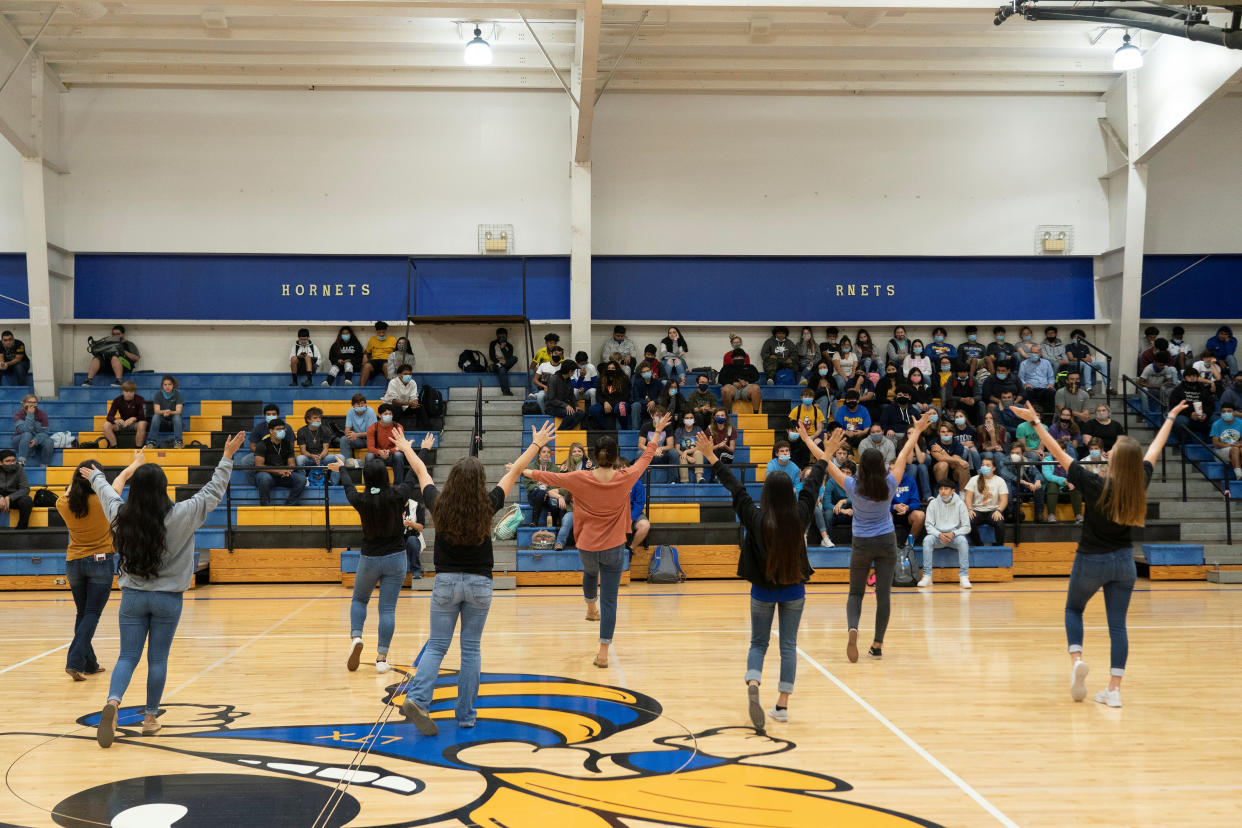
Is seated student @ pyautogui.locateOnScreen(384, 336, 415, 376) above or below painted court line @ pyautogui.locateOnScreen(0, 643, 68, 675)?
above

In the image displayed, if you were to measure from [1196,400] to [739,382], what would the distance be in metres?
7.70

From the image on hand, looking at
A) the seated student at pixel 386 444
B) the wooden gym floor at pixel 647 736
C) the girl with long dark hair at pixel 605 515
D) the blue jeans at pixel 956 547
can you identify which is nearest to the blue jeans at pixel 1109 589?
the wooden gym floor at pixel 647 736

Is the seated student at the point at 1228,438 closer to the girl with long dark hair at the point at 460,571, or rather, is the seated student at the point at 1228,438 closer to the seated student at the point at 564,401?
the seated student at the point at 564,401

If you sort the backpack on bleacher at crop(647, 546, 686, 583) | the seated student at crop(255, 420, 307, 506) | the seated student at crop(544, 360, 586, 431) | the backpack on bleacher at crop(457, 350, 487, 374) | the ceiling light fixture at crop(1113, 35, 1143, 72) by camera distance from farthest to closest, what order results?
1. the backpack on bleacher at crop(457, 350, 487, 374)
2. the ceiling light fixture at crop(1113, 35, 1143, 72)
3. the seated student at crop(544, 360, 586, 431)
4. the seated student at crop(255, 420, 307, 506)
5. the backpack on bleacher at crop(647, 546, 686, 583)

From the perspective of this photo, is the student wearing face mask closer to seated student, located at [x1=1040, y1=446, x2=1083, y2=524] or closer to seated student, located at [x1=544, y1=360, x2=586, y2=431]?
seated student, located at [x1=544, y1=360, x2=586, y2=431]

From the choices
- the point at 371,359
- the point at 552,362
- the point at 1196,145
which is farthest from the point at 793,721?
the point at 1196,145

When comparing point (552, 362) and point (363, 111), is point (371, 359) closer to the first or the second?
point (552, 362)

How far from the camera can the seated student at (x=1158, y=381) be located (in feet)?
58.1

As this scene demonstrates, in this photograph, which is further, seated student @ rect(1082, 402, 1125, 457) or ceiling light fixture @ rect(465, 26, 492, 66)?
ceiling light fixture @ rect(465, 26, 492, 66)

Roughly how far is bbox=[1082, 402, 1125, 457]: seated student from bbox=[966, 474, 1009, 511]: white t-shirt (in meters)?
2.63

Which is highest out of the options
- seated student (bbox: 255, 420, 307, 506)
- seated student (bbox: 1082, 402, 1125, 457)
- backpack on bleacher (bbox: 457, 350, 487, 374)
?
backpack on bleacher (bbox: 457, 350, 487, 374)

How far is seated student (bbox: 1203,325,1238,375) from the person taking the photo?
18188mm

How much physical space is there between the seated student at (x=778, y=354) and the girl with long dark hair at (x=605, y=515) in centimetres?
1092

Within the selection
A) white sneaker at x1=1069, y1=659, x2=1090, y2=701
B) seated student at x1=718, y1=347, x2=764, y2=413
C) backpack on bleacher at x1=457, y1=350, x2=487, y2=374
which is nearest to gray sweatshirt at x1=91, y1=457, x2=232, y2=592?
white sneaker at x1=1069, y1=659, x2=1090, y2=701
